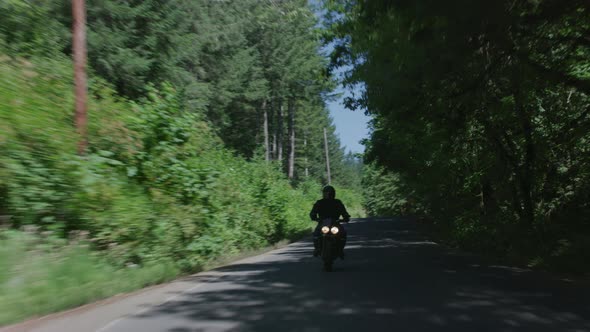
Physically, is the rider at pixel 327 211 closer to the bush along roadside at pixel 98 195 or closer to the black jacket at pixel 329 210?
the black jacket at pixel 329 210

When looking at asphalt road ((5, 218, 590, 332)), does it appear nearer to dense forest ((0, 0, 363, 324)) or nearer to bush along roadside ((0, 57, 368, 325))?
bush along roadside ((0, 57, 368, 325))

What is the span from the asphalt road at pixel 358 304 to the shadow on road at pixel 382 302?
1cm

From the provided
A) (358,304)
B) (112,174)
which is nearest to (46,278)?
(112,174)

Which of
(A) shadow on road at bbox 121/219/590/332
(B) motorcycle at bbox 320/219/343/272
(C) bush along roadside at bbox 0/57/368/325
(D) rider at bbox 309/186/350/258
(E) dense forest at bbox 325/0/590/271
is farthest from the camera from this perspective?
(D) rider at bbox 309/186/350/258

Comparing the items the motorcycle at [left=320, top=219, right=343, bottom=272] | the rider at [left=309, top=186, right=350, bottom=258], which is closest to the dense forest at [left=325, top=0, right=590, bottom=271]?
the rider at [left=309, top=186, right=350, bottom=258]

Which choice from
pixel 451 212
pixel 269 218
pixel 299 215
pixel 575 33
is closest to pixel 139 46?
pixel 269 218

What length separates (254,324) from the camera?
6188 mm

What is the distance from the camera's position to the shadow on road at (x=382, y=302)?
601cm

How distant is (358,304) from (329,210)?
4.58 meters

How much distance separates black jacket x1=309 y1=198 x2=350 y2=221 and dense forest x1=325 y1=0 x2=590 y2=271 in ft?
8.76

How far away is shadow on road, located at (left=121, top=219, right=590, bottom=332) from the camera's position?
6.01 meters

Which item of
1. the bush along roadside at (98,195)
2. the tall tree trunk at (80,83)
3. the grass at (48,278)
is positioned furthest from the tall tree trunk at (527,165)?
the grass at (48,278)

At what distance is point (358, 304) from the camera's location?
23.5ft

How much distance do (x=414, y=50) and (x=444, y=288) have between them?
14.8 ft
